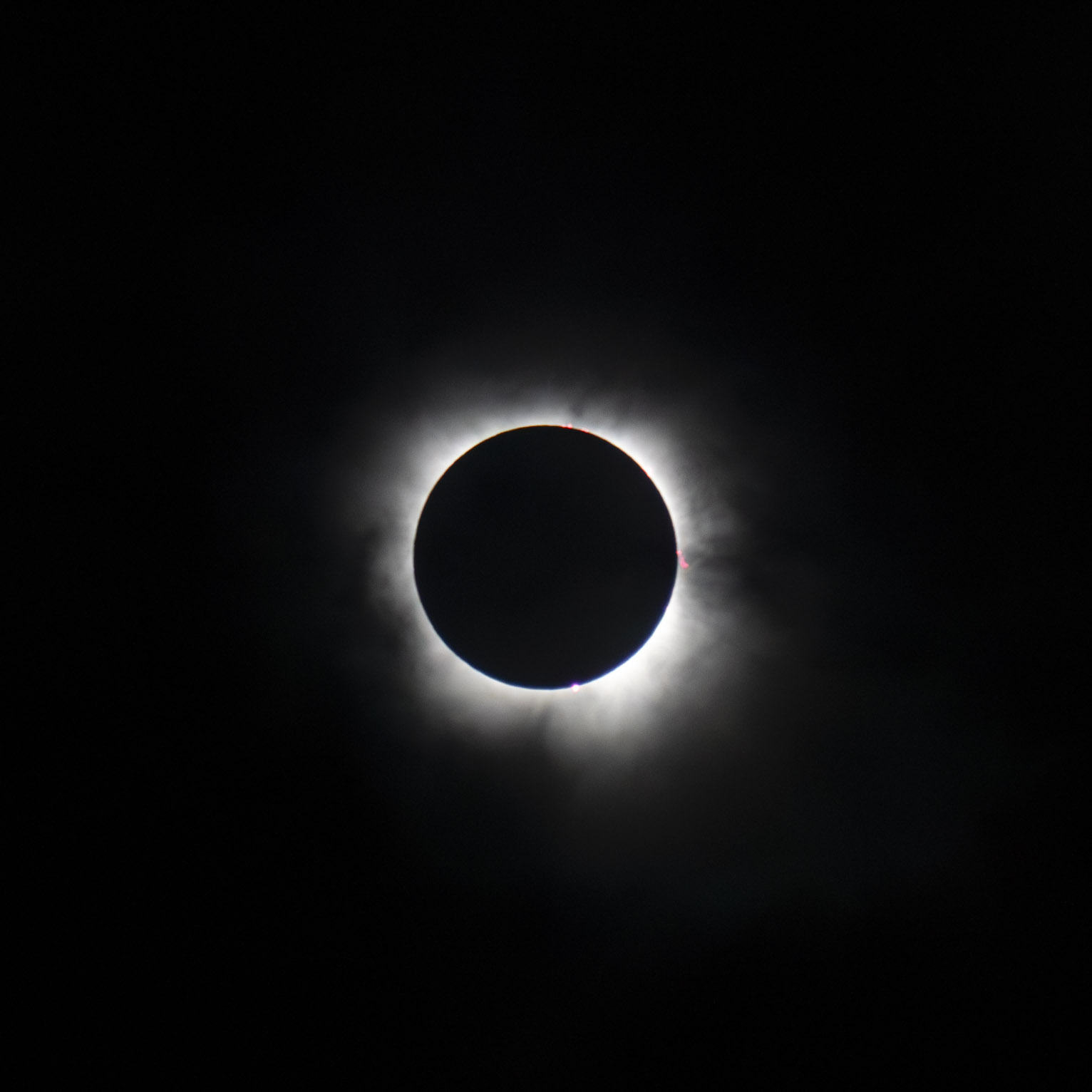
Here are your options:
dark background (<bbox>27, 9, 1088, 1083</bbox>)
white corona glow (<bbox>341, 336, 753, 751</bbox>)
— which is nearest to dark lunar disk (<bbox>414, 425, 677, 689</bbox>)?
white corona glow (<bbox>341, 336, 753, 751</bbox>)

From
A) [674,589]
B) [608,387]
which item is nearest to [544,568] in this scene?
[674,589]

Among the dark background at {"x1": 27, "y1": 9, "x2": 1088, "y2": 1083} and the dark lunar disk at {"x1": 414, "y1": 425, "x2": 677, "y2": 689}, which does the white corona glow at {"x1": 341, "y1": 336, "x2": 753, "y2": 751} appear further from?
the dark lunar disk at {"x1": 414, "y1": 425, "x2": 677, "y2": 689}

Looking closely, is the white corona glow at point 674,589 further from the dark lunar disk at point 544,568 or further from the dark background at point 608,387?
the dark lunar disk at point 544,568

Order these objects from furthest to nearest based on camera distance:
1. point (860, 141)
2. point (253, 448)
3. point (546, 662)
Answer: point (253, 448) < point (860, 141) < point (546, 662)

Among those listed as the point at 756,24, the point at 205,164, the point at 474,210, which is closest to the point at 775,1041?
the point at 474,210

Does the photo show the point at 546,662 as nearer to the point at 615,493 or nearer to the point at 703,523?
the point at 615,493
